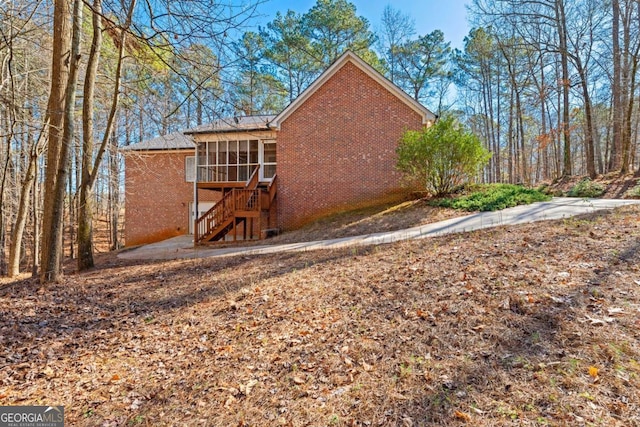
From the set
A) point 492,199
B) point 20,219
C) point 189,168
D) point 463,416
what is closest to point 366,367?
point 463,416

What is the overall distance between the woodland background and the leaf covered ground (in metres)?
3.05

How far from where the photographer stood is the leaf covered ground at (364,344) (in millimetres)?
2430

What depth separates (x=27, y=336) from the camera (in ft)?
12.7

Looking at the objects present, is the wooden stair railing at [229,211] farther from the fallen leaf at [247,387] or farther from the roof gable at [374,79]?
the fallen leaf at [247,387]

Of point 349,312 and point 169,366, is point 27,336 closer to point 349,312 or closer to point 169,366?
point 169,366

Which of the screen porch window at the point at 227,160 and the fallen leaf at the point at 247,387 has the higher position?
the screen porch window at the point at 227,160

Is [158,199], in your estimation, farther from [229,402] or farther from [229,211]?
[229,402]

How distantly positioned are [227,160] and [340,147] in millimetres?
5901

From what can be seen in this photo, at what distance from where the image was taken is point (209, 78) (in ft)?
14.8

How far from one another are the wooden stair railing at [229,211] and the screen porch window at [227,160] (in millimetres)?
3318

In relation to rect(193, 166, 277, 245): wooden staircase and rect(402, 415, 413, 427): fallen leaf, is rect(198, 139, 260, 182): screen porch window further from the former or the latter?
rect(402, 415, 413, 427): fallen leaf

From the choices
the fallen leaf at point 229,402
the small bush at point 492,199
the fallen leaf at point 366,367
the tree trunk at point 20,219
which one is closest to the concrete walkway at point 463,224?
the small bush at point 492,199

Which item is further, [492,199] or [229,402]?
[492,199]

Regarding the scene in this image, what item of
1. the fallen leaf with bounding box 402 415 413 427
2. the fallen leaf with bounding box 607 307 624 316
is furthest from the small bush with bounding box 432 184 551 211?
the fallen leaf with bounding box 402 415 413 427
